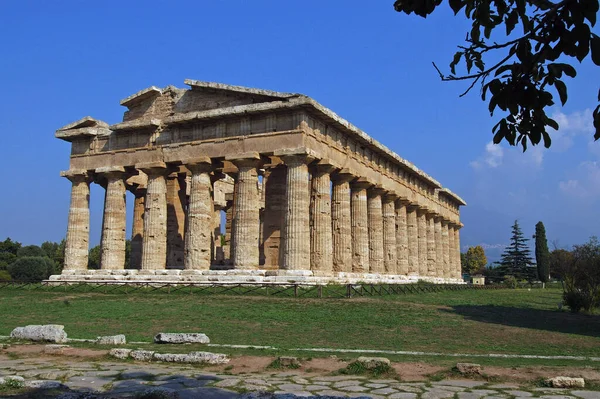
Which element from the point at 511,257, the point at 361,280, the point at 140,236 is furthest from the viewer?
the point at 511,257

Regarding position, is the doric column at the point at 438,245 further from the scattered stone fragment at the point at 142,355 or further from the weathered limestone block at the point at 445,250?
the scattered stone fragment at the point at 142,355

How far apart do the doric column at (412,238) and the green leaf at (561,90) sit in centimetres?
4087

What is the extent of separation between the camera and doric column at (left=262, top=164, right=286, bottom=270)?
33.4 m

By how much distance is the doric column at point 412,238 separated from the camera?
44.9 m

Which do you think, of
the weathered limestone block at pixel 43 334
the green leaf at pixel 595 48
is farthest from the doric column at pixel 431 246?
the green leaf at pixel 595 48

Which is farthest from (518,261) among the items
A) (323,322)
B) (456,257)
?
(323,322)

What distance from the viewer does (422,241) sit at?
4838 centimetres

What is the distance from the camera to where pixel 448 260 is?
188ft

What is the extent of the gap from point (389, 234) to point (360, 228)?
611cm

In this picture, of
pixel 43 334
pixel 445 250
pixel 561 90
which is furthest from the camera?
pixel 445 250

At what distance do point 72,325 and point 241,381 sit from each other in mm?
10866

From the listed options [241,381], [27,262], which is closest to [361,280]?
[241,381]

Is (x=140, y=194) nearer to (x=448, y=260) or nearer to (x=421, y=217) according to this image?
(x=421, y=217)

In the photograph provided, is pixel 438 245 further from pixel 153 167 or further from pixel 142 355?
pixel 142 355
